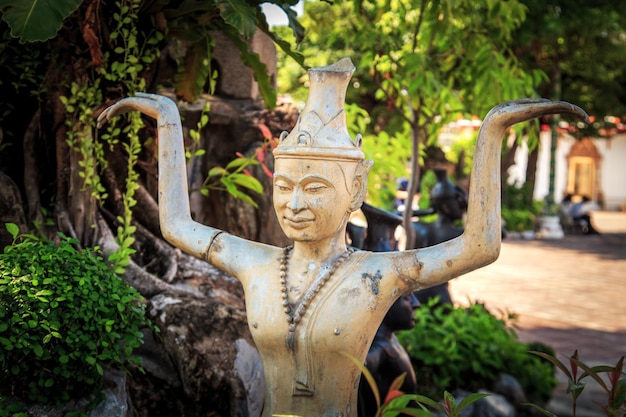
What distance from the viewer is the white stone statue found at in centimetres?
241

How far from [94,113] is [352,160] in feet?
5.16

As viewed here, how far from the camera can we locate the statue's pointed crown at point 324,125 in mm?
2436

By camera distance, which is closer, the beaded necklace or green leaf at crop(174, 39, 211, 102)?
the beaded necklace

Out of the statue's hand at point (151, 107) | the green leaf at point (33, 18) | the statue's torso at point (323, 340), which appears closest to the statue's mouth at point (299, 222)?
the statue's torso at point (323, 340)

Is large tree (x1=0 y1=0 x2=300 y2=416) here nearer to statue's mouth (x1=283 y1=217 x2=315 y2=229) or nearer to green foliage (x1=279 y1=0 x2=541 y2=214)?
statue's mouth (x1=283 y1=217 x2=315 y2=229)

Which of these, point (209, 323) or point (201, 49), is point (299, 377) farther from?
point (201, 49)

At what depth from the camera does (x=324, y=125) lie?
2.48 m

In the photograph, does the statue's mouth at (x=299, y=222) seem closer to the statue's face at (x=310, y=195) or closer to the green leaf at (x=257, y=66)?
the statue's face at (x=310, y=195)

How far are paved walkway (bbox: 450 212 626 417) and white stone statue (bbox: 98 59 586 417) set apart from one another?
148cm

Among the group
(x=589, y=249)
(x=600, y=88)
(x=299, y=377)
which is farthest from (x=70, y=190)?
(x=600, y=88)

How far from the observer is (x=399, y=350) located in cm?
349

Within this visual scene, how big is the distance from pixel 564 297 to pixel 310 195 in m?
7.65

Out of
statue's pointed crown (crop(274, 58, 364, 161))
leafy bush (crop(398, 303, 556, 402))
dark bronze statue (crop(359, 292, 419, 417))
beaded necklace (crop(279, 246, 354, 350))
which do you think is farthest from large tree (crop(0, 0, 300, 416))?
leafy bush (crop(398, 303, 556, 402))

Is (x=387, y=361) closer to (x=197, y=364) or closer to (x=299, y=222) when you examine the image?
(x=197, y=364)
